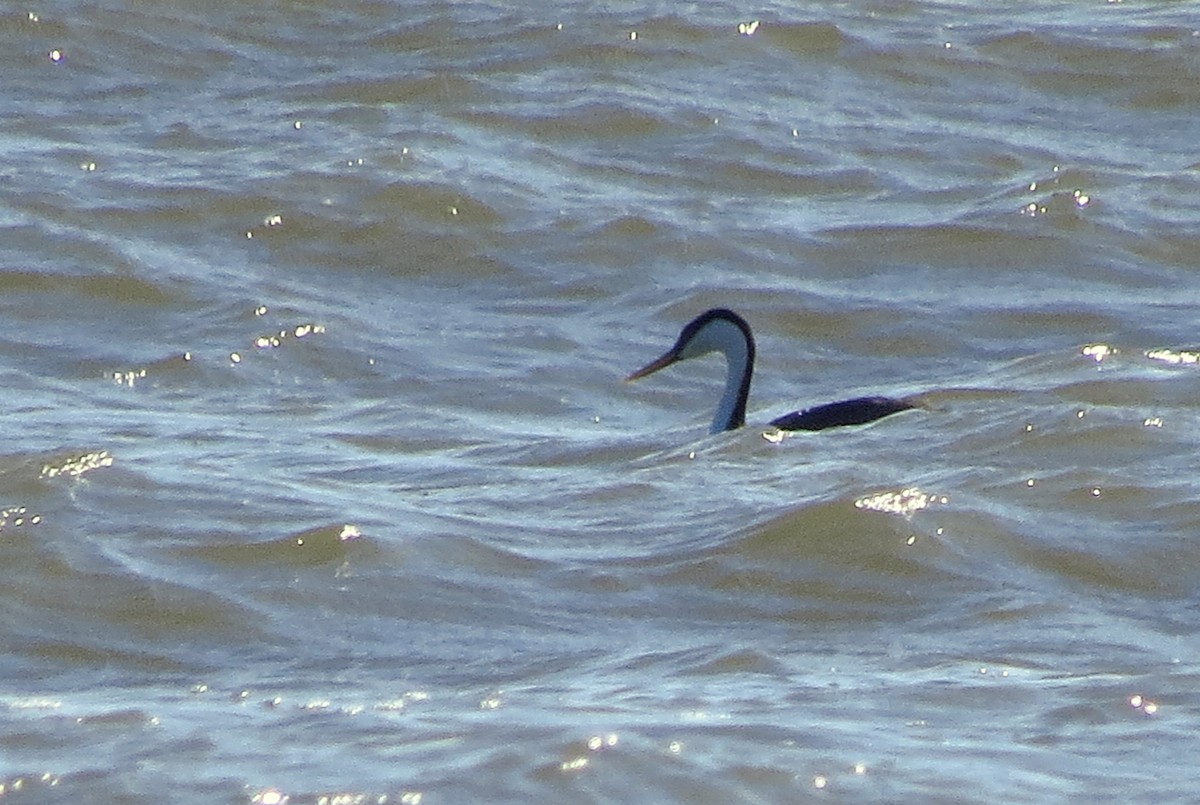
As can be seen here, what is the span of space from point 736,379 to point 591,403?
19.6 inches

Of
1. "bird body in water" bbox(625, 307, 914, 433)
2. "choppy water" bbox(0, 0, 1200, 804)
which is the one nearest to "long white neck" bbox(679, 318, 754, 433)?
"bird body in water" bbox(625, 307, 914, 433)

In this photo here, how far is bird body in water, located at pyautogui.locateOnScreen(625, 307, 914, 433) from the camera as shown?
27.3 feet

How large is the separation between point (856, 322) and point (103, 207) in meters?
3.11

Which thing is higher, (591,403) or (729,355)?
(729,355)

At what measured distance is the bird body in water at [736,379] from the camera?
27.3 feet

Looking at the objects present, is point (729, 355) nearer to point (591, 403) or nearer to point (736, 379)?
point (736, 379)

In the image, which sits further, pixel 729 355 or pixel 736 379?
pixel 729 355

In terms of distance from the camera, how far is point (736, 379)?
29.6ft

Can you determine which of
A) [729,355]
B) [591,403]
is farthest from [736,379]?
[591,403]

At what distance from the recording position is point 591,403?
912 cm

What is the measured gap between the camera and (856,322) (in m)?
10.0

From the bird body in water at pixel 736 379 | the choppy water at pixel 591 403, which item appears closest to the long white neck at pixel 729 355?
the bird body in water at pixel 736 379

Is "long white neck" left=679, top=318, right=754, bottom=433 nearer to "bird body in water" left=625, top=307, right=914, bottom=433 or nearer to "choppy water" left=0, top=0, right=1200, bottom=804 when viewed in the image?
"bird body in water" left=625, top=307, right=914, bottom=433

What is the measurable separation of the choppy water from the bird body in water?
15cm
